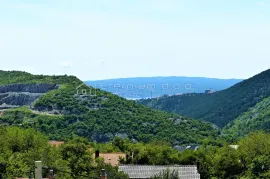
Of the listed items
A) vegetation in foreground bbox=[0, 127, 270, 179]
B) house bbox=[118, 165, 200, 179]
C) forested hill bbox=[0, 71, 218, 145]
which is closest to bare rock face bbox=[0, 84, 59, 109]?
forested hill bbox=[0, 71, 218, 145]

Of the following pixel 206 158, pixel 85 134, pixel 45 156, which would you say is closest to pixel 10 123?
pixel 85 134

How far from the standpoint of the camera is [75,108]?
172625 mm

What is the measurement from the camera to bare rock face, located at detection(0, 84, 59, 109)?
184 meters

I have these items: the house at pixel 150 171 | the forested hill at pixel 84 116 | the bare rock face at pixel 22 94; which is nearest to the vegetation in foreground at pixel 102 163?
the house at pixel 150 171

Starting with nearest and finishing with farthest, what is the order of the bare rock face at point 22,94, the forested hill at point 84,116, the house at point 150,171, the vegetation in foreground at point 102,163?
the vegetation in foreground at point 102,163 → the house at point 150,171 → the forested hill at point 84,116 → the bare rock face at point 22,94

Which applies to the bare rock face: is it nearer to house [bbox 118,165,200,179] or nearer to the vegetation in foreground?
the vegetation in foreground

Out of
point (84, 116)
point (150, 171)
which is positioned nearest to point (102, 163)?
point (150, 171)

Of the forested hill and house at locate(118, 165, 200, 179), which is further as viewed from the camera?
the forested hill

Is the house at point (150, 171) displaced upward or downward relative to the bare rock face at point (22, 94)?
downward

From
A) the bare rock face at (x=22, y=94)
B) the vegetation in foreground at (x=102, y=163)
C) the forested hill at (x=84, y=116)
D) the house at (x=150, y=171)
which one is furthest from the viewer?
the bare rock face at (x=22, y=94)

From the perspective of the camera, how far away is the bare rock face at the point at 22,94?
604 feet

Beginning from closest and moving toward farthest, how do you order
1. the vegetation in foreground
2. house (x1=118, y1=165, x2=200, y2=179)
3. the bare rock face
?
the vegetation in foreground
house (x1=118, y1=165, x2=200, y2=179)
the bare rock face

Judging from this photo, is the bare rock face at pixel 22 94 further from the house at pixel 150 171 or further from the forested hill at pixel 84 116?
the house at pixel 150 171

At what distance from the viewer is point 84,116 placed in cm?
16862
